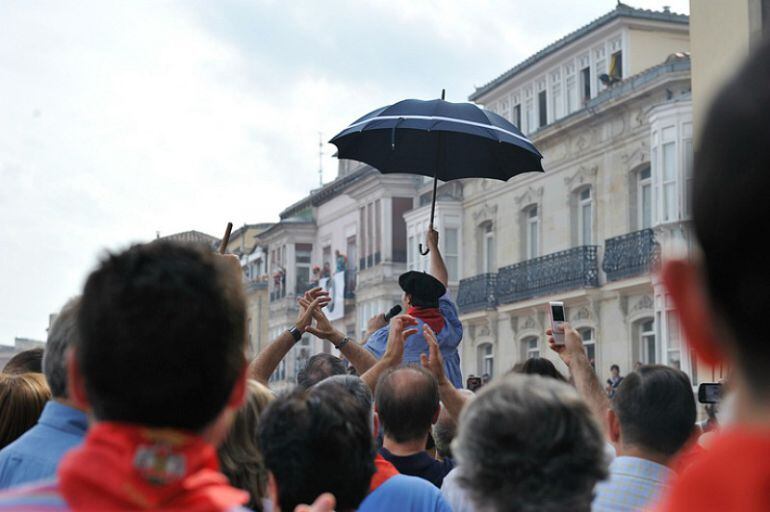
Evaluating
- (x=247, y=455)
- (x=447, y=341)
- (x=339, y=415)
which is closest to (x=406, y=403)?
(x=247, y=455)

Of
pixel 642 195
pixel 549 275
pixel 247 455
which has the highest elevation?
pixel 642 195

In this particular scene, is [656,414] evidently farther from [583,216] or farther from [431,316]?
[583,216]

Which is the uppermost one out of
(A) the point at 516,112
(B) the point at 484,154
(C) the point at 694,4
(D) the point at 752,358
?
(A) the point at 516,112

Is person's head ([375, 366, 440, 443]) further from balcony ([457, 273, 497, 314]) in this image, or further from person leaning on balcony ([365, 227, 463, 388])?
balcony ([457, 273, 497, 314])

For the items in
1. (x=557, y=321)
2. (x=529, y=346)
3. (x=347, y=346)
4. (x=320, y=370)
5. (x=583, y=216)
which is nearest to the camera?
(x=557, y=321)

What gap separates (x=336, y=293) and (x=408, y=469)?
4673 cm

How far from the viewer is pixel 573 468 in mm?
2658

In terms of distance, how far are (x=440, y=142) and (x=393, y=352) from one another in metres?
3.05

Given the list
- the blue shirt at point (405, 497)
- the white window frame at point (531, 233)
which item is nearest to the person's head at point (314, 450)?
the blue shirt at point (405, 497)

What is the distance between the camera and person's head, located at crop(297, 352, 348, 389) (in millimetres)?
6879

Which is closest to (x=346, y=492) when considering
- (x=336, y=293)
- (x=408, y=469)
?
(x=408, y=469)

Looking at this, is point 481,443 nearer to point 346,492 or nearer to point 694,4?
point 346,492

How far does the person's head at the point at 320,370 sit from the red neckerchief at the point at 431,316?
60cm

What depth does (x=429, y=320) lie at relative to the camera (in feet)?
24.1
